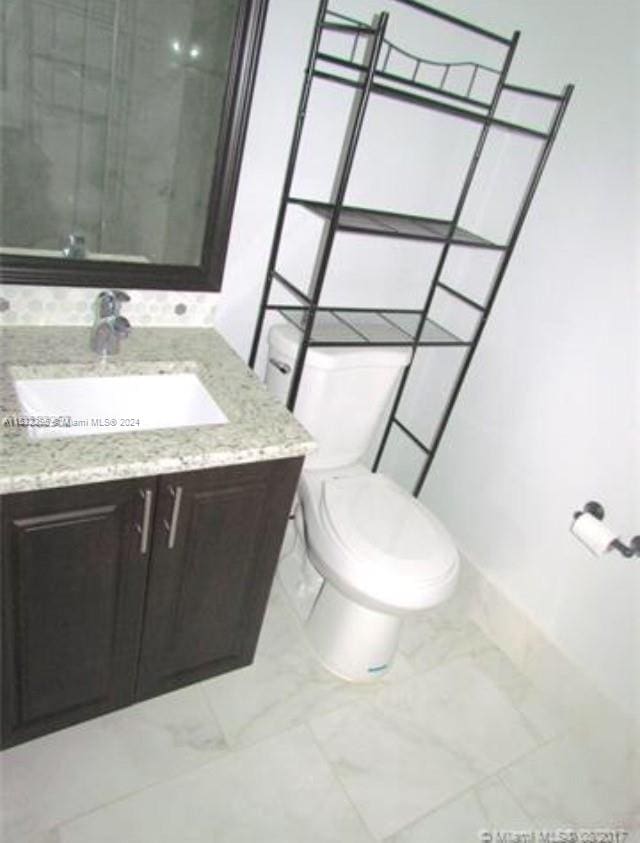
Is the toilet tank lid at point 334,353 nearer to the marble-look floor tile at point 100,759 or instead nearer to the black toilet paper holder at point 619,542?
the black toilet paper holder at point 619,542

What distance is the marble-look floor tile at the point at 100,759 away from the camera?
1.28m

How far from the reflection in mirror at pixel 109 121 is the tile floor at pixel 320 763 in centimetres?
122

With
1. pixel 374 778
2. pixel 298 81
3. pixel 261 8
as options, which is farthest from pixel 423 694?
pixel 261 8

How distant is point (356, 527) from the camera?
161 cm

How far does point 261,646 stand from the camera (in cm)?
178

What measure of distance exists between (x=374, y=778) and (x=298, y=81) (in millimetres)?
1826

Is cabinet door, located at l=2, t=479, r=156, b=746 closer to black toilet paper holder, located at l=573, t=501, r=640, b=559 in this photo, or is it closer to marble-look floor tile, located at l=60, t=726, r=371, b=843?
marble-look floor tile, located at l=60, t=726, r=371, b=843

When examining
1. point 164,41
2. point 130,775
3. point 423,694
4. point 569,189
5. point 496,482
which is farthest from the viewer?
point 496,482

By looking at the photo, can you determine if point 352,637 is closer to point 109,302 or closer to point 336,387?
point 336,387

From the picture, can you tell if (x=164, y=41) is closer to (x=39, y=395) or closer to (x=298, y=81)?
(x=298, y=81)

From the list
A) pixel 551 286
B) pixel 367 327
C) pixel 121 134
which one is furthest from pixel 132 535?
pixel 551 286

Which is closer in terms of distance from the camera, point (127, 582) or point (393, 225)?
point (127, 582)

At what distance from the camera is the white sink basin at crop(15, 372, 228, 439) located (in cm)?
125

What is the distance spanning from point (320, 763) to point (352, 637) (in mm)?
340
